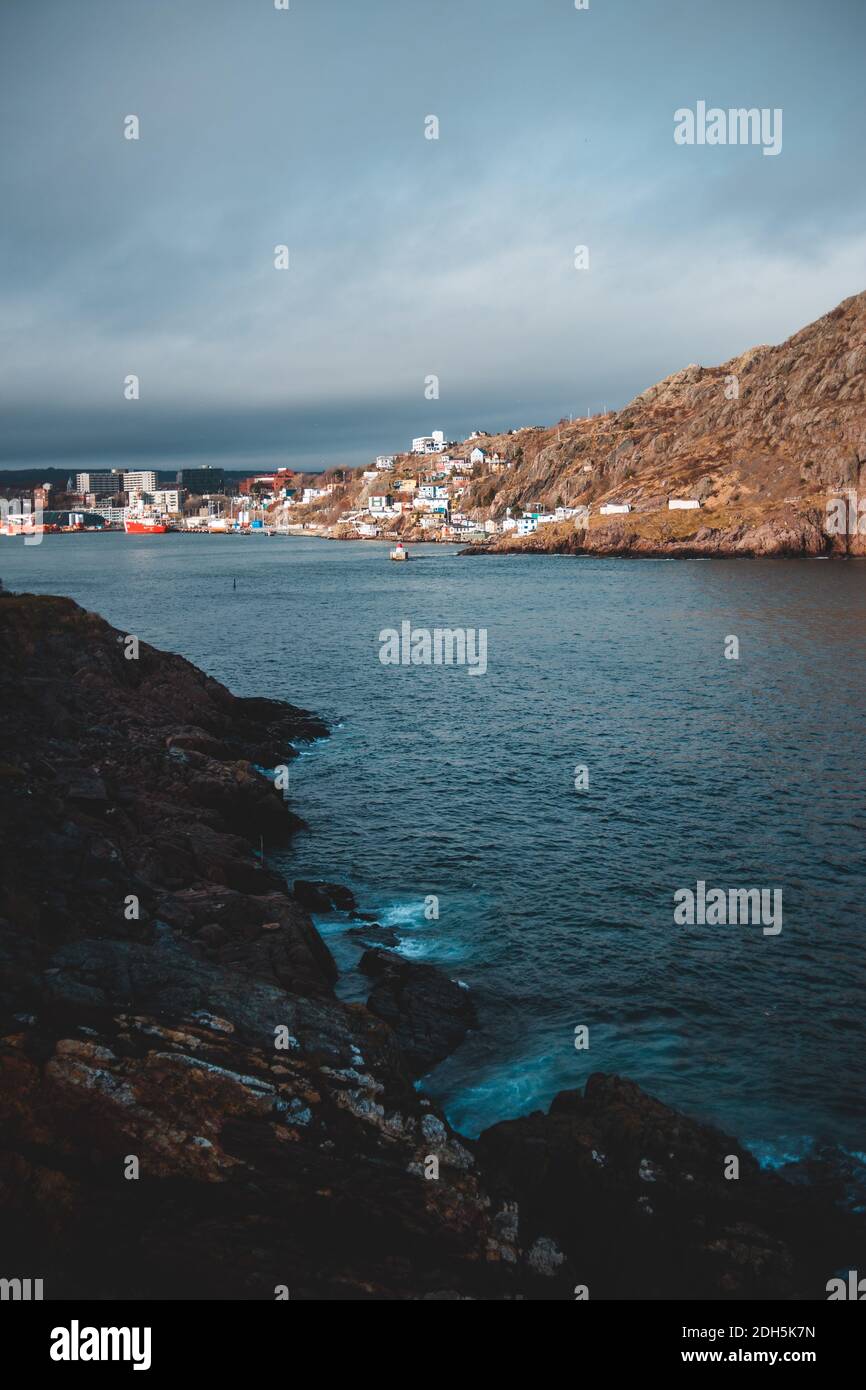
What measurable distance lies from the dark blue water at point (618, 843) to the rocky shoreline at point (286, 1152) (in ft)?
8.32

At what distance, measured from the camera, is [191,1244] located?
1512 cm

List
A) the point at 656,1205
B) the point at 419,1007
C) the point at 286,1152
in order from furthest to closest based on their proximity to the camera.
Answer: the point at 419,1007
the point at 656,1205
the point at 286,1152

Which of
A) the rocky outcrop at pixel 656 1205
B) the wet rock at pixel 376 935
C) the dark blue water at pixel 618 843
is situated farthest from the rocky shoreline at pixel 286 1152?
the wet rock at pixel 376 935

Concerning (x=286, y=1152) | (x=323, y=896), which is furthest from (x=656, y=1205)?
(x=323, y=896)

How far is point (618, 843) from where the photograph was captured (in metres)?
39.6

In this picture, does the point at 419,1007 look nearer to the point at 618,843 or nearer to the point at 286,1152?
the point at 286,1152

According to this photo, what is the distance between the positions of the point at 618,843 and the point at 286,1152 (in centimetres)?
2486

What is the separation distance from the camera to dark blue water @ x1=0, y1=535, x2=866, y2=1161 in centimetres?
2439

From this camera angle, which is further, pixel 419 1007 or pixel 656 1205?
pixel 419 1007

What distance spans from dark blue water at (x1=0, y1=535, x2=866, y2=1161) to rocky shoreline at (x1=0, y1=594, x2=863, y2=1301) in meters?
2.54

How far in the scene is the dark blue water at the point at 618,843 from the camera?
24391 mm

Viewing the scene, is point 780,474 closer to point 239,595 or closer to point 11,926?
point 239,595

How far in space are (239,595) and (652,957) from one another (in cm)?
13151
